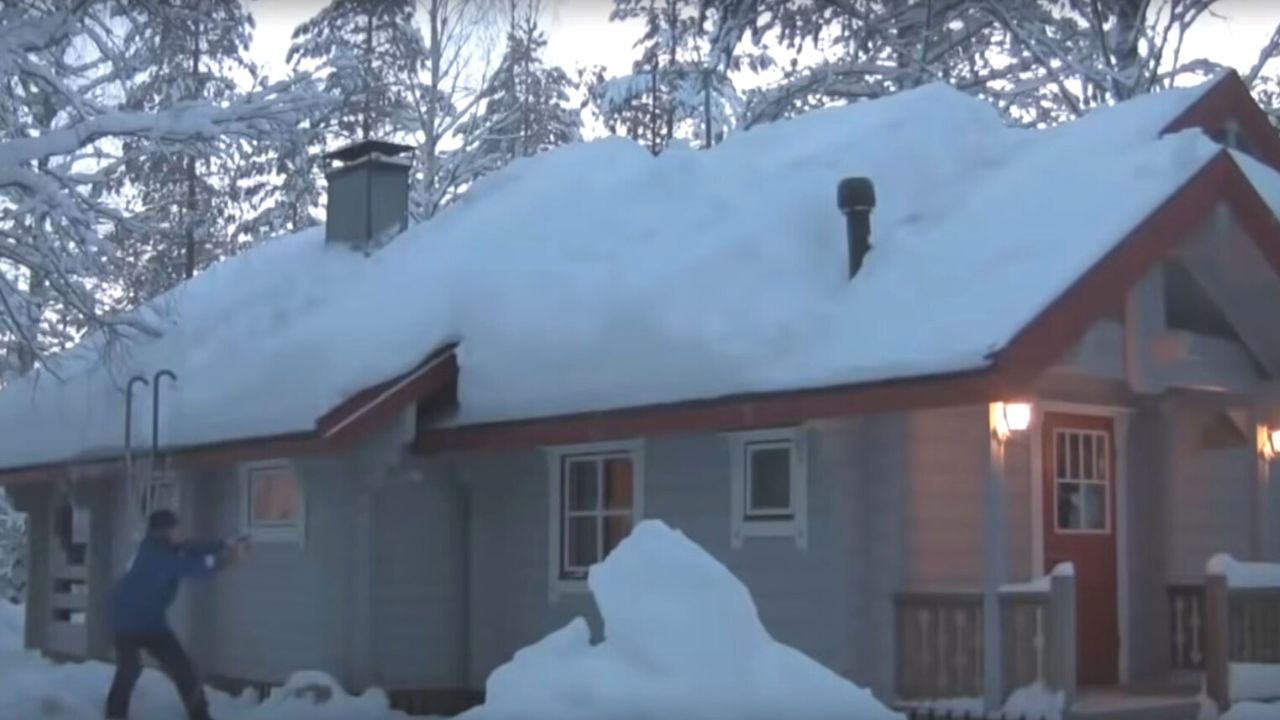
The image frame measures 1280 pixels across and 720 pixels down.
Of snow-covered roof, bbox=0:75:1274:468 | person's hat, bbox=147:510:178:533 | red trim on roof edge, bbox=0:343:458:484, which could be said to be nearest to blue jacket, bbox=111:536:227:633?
person's hat, bbox=147:510:178:533

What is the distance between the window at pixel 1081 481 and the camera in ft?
48.1

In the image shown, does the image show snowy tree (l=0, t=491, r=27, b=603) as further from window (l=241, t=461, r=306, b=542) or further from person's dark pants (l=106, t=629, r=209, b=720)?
person's dark pants (l=106, t=629, r=209, b=720)

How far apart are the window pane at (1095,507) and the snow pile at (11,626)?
14.4 metres

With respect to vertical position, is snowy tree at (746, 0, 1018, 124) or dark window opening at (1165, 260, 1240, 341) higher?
snowy tree at (746, 0, 1018, 124)

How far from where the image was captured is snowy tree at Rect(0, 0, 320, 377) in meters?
16.4

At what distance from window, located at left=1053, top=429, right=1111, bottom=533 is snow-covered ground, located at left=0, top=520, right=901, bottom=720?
4150 mm

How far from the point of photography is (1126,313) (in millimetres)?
13812

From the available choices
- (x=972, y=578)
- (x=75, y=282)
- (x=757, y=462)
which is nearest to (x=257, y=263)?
(x=75, y=282)

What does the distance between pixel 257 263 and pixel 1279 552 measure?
1299 centimetres

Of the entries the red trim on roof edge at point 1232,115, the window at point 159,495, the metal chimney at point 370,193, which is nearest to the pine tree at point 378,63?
the metal chimney at point 370,193

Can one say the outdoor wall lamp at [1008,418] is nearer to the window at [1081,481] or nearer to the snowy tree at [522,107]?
the window at [1081,481]

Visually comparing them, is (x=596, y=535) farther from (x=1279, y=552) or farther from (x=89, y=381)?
(x=89, y=381)

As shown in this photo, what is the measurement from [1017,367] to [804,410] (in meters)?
1.67

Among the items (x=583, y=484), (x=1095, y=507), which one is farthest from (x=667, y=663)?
(x=583, y=484)
